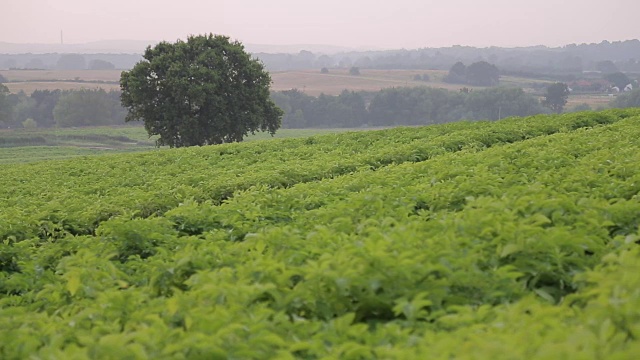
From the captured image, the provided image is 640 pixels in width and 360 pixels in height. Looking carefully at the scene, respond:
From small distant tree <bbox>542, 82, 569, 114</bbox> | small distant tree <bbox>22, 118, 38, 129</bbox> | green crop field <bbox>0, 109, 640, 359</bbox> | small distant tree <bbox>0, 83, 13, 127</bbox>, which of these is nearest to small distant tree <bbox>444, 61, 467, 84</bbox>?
small distant tree <bbox>542, 82, 569, 114</bbox>

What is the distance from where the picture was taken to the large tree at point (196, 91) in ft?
142

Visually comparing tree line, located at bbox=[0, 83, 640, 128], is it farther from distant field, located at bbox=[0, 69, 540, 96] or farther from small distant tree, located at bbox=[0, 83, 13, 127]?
distant field, located at bbox=[0, 69, 540, 96]

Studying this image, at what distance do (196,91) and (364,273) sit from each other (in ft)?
129

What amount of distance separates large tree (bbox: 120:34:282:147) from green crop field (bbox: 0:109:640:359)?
108 feet

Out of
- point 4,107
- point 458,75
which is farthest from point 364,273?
point 458,75

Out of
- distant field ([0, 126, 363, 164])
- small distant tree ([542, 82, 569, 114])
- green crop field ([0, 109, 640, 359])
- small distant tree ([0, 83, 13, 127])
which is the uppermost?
green crop field ([0, 109, 640, 359])

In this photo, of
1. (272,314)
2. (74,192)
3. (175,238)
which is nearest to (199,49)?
(74,192)

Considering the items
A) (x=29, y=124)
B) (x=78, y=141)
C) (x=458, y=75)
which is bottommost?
(x=78, y=141)

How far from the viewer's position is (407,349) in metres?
3.58

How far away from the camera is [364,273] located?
15.3 feet

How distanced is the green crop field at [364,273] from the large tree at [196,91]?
3302 centimetres

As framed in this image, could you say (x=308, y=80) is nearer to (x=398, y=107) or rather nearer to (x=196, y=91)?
(x=398, y=107)

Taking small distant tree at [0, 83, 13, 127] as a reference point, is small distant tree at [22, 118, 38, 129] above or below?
below

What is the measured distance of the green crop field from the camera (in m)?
3.83
